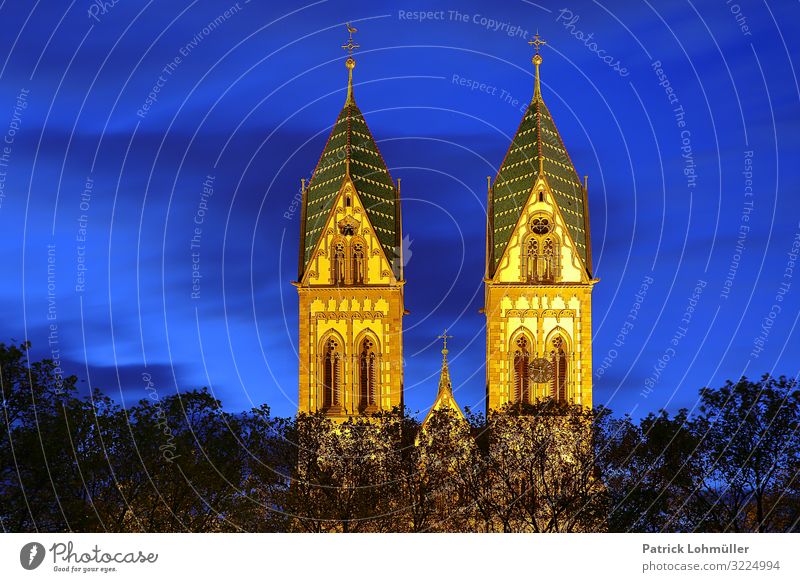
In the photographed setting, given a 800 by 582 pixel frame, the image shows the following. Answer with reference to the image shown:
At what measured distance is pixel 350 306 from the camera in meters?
83.6

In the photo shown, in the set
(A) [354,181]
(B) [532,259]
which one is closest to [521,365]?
(B) [532,259]

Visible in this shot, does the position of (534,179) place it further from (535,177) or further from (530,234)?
(530,234)

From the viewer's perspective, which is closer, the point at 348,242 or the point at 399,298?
the point at 399,298

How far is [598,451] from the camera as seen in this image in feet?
228

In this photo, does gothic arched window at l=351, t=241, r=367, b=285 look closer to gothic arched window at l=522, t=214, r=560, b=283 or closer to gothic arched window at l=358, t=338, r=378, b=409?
gothic arched window at l=358, t=338, r=378, b=409

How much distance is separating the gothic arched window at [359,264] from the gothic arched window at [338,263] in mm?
489

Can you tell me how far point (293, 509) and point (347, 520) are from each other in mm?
1992

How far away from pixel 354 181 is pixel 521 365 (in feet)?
36.1

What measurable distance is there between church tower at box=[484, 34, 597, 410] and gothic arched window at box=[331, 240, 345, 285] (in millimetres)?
6296

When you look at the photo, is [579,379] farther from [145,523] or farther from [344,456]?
[145,523]

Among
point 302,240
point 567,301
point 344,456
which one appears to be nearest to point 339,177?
point 302,240

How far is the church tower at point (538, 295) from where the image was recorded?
272 feet

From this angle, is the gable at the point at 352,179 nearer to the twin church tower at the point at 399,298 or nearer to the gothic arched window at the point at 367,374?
the twin church tower at the point at 399,298

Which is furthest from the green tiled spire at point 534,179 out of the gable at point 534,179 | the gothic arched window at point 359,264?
the gothic arched window at point 359,264
